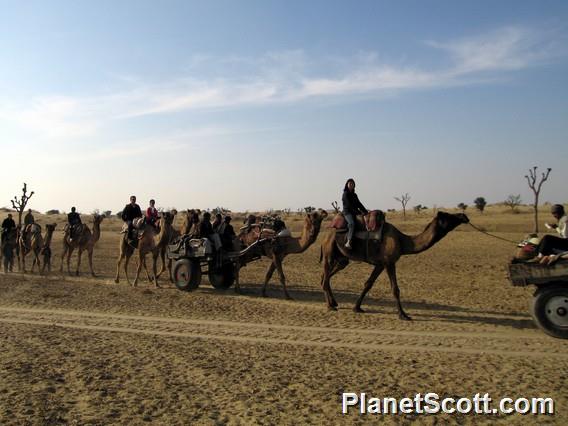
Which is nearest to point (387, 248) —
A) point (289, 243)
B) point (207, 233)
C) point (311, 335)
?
point (311, 335)

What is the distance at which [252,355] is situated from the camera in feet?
26.6

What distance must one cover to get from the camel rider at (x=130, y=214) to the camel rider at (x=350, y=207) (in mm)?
8319

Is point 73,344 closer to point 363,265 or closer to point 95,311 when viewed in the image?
point 95,311

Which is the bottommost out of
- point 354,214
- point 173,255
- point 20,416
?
point 20,416

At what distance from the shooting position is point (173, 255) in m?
15.9

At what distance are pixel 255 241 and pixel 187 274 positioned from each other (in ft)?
7.50

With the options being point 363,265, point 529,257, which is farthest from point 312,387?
point 363,265

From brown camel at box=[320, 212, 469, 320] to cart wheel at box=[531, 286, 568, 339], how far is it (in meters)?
2.21

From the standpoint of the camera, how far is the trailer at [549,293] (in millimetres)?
9258

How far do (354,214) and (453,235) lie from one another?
89.9 feet

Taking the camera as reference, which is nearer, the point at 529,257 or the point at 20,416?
the point at 20,416

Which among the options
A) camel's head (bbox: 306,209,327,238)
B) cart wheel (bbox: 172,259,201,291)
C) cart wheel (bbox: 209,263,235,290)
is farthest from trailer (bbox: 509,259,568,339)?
cart wheel (bbox: 209,263,235,290)

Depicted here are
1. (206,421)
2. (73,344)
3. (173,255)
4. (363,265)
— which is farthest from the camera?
(363,265)

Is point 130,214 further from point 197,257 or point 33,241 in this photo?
point 33,241
